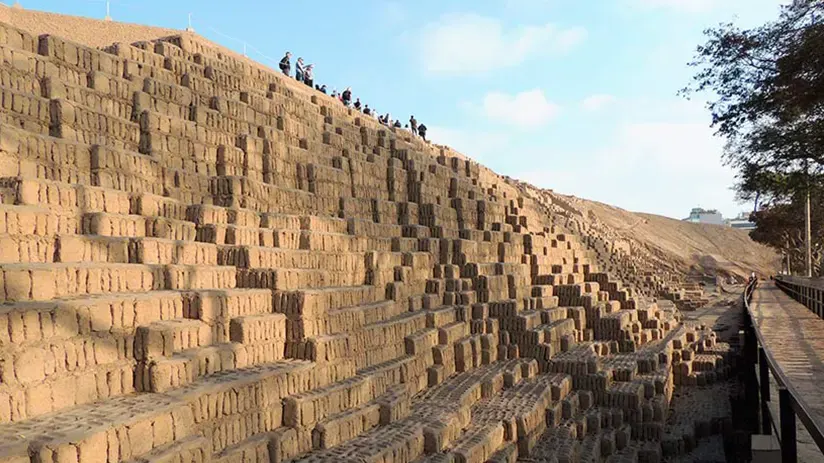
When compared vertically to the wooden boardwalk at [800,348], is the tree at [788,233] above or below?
above

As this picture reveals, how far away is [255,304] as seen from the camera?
729 centimetres

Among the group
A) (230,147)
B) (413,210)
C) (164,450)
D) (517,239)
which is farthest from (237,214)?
(517,239)

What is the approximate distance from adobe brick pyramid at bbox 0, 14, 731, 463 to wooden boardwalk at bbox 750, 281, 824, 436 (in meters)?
2.31

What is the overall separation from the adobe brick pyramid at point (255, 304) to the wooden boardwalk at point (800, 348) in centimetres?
231

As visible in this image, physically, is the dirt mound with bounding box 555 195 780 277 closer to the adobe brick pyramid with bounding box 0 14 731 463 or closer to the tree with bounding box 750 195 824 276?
the tree with bounding box 750 195 824 276

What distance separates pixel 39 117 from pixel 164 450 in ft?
17.7

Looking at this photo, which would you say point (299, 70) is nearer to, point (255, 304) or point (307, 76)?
point (307, 76)

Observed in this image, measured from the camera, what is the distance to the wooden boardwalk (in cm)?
591

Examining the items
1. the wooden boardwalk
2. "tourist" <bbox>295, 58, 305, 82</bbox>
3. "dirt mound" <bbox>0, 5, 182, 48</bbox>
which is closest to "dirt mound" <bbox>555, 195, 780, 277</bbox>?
"tourist" <bbox>295, 58, 305, 82</bbox>

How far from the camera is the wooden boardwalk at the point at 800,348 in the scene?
591 centimetres

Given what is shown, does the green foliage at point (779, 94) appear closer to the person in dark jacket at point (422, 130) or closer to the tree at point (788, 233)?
the person in dark jacket at point (422, 130)

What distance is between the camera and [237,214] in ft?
28.8

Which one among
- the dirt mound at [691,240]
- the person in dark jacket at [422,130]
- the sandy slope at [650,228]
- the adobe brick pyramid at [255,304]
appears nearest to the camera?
the adobe brick pyramid at [255,304]

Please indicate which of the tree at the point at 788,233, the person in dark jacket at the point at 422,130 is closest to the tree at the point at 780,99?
the person in dark jacket at the point at 422,130
